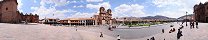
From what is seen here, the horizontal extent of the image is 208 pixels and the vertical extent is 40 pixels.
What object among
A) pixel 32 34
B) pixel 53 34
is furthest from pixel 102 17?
pixel 32 34

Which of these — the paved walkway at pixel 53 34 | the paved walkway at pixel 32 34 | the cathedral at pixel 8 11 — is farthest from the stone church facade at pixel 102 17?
the paved walkway at pixel 32 34

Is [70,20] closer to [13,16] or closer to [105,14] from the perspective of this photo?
[105,14]

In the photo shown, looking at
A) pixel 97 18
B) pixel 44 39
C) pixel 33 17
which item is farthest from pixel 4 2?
pixel 97 18

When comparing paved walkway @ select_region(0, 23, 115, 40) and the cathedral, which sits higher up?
the cathedral

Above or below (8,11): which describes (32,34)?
below

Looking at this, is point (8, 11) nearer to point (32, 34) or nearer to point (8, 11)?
point (8, 11)

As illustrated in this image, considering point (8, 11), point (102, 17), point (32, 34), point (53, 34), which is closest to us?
point (32, 34)

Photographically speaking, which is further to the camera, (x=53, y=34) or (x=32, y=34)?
(x=53, y=34)

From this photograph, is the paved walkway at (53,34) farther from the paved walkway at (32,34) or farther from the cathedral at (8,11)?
the cathedral at (8,11)

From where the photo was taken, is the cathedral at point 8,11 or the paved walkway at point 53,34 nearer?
the paved walkway at point 53,34

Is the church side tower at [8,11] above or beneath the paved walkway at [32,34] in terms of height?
above

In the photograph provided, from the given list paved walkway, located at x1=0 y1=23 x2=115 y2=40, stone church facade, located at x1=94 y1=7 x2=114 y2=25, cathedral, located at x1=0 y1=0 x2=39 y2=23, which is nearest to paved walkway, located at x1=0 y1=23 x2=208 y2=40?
paved walkway, located at x1=0 y1=23 x2=115 y2=40

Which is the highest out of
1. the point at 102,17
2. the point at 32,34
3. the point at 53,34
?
the point at 102,17

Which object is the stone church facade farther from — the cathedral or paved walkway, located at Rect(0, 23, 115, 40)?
paved walkway, located at Rect(0, 23, 115, 40)
